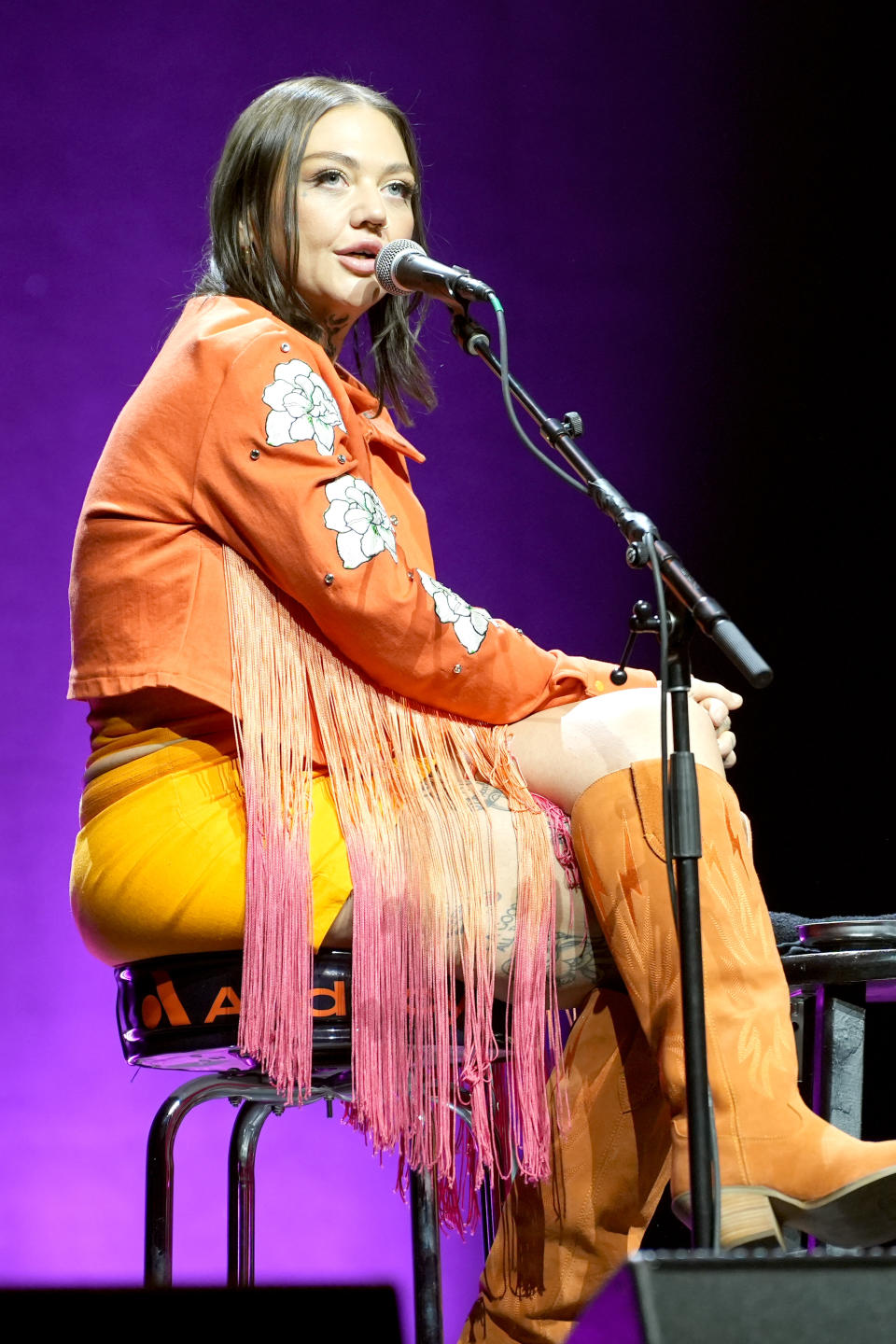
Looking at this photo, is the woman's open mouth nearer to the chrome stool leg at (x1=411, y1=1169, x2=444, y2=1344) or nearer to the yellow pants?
the yellow pants


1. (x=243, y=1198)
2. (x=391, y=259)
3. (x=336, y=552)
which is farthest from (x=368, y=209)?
(x=243, y=1198)

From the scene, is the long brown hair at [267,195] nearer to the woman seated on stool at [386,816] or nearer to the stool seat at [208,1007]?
the woman seated on stool at [386,816]

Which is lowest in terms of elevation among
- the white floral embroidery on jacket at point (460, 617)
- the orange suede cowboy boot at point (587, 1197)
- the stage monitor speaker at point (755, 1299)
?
the orange suede cowboy boot at point (587, 1197)

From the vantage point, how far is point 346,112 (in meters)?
1.46

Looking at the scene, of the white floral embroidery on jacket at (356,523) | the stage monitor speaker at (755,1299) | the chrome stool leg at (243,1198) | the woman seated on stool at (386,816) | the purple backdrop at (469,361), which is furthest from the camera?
the purple backdrop at (469,361)

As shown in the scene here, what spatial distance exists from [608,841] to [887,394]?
4.60 feet

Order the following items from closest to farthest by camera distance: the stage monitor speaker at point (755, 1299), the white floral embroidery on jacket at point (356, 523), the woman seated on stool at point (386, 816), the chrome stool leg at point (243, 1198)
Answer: the stage monitor speaker at point (755, 1299) < the woman seated on stool at point (386, 816) < the white floral embroidery on jacket at point (356, 523) < the chrome stool leg at point (243, 1198)

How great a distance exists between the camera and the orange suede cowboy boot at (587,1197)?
3.92 ft

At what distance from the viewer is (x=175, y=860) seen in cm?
113

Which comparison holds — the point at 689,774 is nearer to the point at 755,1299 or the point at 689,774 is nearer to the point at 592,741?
the point at 592,741

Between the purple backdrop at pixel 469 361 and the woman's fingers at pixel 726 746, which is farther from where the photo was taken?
the purple backdrop at pixel 469 361

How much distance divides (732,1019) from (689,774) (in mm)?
180

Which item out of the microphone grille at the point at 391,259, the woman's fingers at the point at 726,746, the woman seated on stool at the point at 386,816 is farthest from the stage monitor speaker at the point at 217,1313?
the microphone grille at the point at 391,259

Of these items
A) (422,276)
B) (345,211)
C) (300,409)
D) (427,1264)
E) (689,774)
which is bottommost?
(427,1264)
